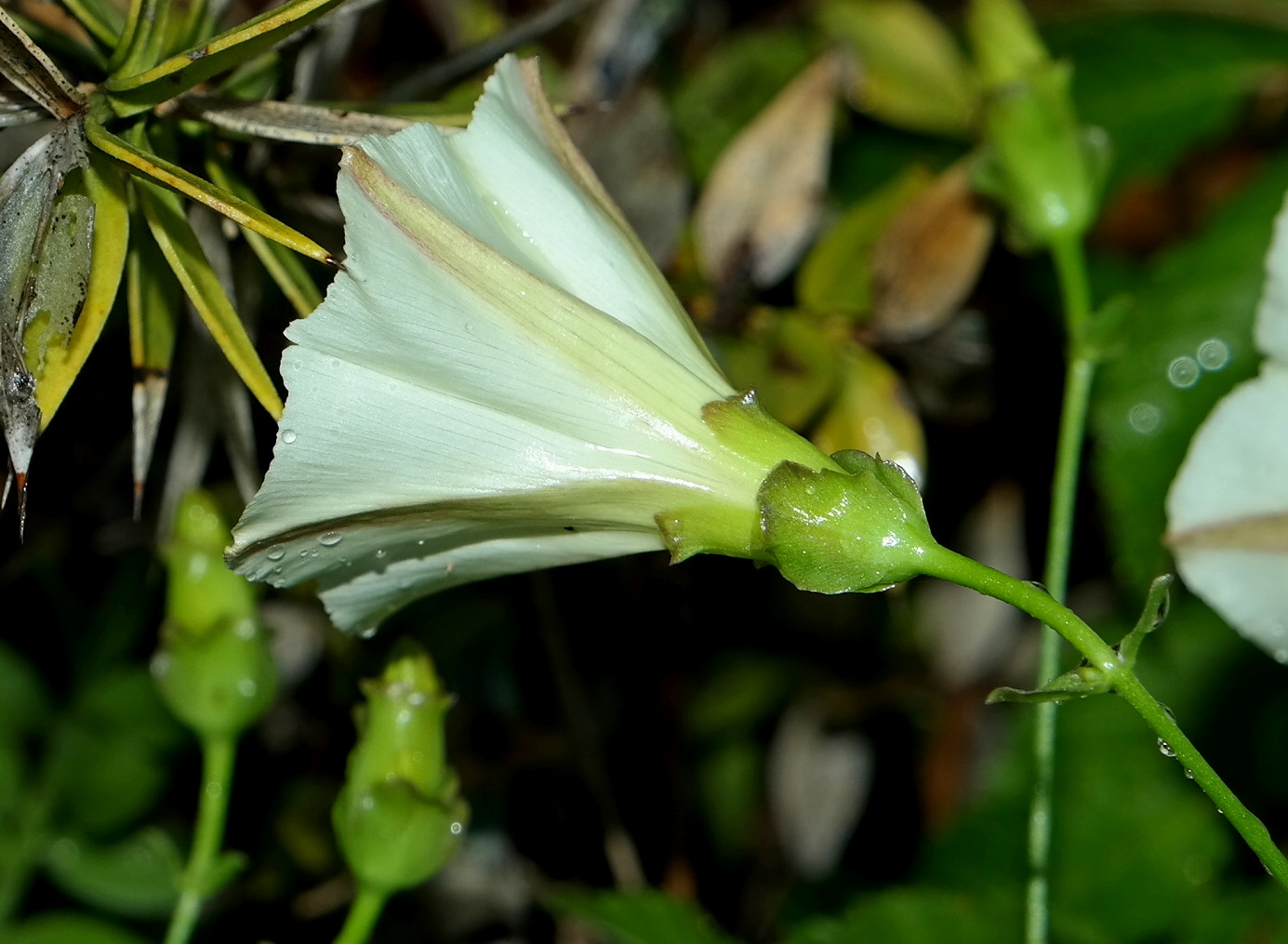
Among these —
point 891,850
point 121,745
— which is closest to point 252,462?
point 121,745

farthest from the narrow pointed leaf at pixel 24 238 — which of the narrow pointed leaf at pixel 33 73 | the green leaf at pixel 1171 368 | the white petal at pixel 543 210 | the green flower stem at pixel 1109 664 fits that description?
the green leaf at pixel 1171 368

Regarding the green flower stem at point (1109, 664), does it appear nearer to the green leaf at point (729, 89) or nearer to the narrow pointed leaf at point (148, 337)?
the narrow pointed leaf at point (148, 337)

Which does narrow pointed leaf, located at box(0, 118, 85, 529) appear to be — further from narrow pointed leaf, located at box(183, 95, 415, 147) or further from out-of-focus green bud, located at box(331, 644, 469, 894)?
out-of-focus green bud, located at box(331, 644, 469, 894)

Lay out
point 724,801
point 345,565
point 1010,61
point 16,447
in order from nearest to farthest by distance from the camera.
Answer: point 16,447 → point 345,565 → point 1010,61 → point 724,801

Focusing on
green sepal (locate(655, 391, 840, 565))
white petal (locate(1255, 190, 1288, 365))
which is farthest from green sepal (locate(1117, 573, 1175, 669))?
white petal (locate(1255, 190, 1288, 365))

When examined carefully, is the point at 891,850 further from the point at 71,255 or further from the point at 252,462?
the point at 71,255
